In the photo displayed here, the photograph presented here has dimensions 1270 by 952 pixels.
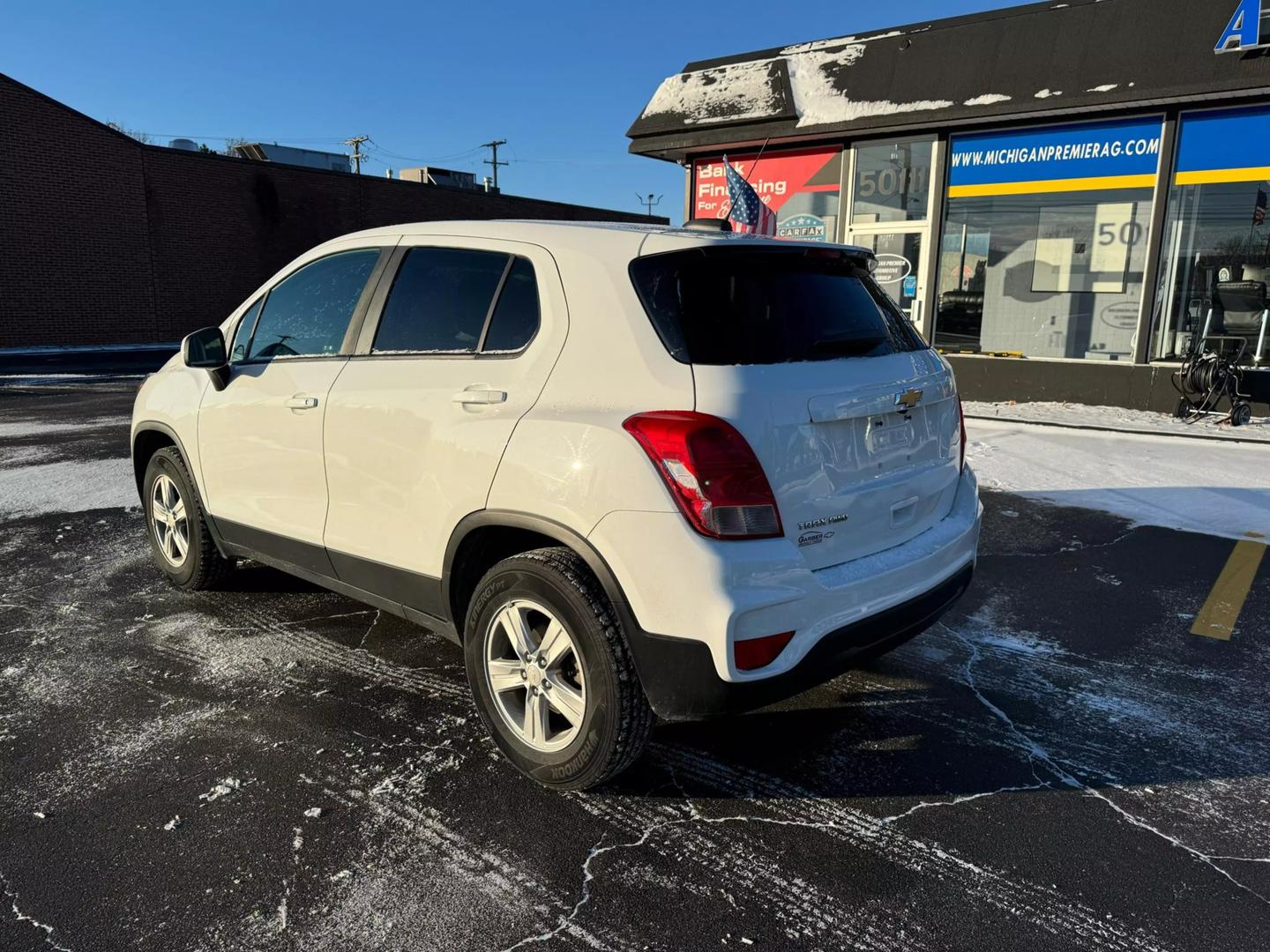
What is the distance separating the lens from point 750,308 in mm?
2801

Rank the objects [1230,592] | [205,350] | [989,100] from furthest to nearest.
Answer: [989,100]
[1230,592]
[205,350]

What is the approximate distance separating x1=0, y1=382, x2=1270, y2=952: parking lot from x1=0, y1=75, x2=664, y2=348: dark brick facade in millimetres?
24417

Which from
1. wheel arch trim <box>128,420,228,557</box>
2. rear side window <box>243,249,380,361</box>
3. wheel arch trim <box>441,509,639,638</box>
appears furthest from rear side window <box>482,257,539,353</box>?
wheel arch trim <box>128,420,228,557</box>

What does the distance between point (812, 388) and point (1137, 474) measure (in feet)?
21.2

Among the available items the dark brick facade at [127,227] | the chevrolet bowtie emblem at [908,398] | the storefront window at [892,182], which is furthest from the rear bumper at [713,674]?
the dark brick facade at [127,227]

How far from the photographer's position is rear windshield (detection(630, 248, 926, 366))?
2701 mm

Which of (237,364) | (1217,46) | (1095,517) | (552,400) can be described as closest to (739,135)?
(1217,46)

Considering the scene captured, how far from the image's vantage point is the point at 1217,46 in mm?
9500

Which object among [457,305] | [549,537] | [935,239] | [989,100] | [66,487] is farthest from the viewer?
[935,239]

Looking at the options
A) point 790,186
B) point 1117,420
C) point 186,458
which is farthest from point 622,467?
point 790,186

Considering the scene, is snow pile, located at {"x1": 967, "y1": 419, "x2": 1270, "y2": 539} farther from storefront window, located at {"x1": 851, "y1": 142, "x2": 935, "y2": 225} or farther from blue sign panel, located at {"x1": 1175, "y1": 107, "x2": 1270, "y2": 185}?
storefront window, located at {"x1": 851, "y1": 142, "x2": 935, "y2": 225}

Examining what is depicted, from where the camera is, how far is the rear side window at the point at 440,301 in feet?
10.5

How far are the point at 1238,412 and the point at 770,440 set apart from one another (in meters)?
9.77

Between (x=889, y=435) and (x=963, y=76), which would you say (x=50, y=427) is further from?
(x=963, y=76)
